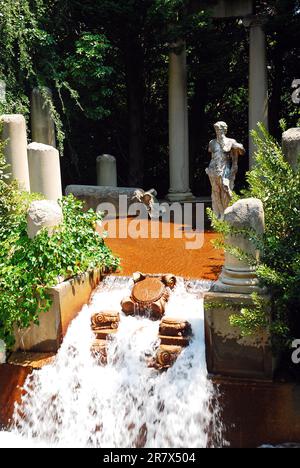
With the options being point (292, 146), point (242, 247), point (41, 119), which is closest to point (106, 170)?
point (41, 119)

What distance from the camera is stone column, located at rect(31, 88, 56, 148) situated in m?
15.0

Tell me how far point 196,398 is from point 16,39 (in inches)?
423

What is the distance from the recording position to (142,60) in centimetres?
1842

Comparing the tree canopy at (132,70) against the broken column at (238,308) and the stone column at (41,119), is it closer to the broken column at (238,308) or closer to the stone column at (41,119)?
the stone column at (41,119)

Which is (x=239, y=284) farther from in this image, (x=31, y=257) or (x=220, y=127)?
(x=220, y=127)

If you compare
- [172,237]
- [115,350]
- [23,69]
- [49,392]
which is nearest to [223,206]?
[172,237]

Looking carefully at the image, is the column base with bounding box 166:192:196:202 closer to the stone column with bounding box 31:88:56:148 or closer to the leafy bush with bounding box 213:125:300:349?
the stone column with bounding box 31:88:56:148

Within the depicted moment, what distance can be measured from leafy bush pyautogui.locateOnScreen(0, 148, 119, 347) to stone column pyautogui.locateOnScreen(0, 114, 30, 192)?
0.19 meters

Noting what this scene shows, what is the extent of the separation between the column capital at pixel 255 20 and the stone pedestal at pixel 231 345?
1064 cm

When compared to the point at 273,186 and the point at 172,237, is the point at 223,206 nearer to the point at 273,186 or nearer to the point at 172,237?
the point at 172,237

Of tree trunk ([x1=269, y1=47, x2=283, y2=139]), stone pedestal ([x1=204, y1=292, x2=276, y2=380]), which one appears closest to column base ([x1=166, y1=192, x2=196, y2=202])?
tree trunk ([x1=269, y1=47, x2=283, y2=139])

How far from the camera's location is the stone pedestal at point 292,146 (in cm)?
773

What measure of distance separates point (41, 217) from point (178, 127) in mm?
9130

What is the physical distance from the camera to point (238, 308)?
7000 mm
